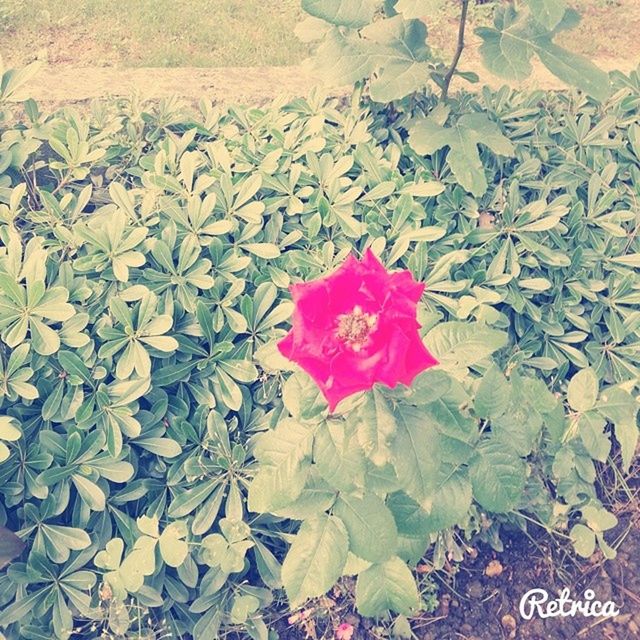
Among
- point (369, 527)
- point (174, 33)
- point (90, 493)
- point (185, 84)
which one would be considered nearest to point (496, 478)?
point (369, 527)

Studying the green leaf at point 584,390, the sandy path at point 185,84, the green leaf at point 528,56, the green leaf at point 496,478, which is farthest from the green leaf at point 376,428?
the sandy path at point 185,84

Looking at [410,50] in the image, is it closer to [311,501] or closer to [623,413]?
[623,413]

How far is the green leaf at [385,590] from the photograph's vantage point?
1547 millimetres

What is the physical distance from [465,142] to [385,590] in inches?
51.2

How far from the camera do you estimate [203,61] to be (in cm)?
321

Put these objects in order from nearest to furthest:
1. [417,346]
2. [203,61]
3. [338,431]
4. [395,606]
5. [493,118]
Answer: [417,346], [338,431], [395,606], [493,118], [203,61]

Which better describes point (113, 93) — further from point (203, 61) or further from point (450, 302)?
point (450, 302)

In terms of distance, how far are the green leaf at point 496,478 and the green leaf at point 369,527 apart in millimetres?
227

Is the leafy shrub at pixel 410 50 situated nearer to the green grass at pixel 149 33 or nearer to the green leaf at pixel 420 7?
the green leaf at pixel 420 7

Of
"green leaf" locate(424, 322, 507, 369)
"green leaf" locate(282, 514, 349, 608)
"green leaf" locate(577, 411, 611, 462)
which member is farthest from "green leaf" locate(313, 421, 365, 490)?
"green leaf" locate(577, 411, 611, 462)

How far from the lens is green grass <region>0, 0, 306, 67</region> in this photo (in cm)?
322

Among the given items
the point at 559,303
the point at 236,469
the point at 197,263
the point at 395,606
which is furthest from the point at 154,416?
the point at 559,303

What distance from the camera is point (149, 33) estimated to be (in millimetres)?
3316

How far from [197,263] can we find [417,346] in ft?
3.11
